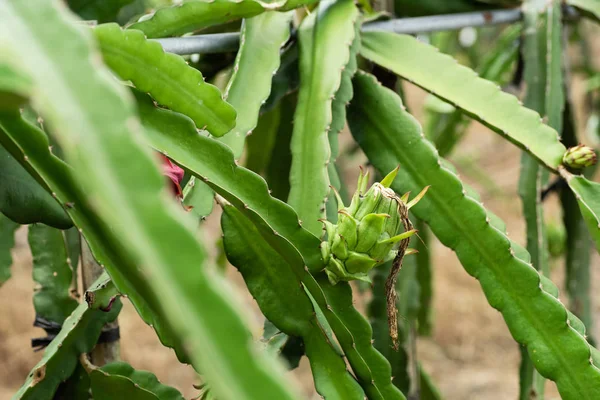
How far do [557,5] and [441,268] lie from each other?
7.55 ft

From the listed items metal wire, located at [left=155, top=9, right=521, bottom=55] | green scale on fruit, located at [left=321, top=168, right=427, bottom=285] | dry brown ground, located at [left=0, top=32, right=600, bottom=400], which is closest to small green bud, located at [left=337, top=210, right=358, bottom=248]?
green scale on fruit, located at [left=321, top=168, right=427, bottom=285]

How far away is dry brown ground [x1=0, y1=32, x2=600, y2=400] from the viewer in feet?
7.82

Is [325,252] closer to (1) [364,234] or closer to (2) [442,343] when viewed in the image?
(1) [364,234]

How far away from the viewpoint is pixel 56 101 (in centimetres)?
28

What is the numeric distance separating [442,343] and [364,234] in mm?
2340

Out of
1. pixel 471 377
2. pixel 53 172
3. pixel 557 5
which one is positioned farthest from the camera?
pixel 471 377

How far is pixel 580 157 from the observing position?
760 millimetres

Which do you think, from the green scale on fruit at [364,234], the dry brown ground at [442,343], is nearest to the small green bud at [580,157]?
the green scale on fruit at [364,234]

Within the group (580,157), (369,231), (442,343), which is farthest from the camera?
(442,343)

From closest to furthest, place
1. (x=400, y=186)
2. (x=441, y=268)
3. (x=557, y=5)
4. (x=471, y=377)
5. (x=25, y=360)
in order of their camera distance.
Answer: (x=400, y=186) < (x=557, y=5) < (x=25, y=360) < (x=471, y=377) < (x=441, y=268)

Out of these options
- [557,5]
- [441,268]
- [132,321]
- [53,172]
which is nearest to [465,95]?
[557,5]

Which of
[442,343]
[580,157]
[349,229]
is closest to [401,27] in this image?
[580,157]

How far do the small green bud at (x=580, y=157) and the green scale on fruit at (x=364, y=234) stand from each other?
0.26m

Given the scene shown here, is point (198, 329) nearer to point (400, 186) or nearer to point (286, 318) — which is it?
point (286, 318)
